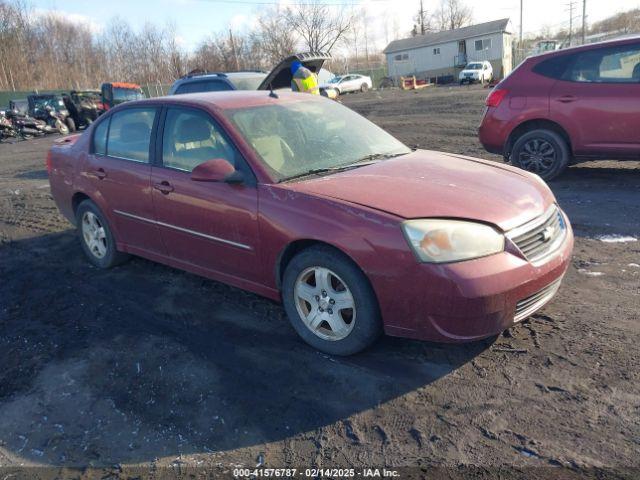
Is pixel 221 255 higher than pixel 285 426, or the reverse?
pixel 221 255

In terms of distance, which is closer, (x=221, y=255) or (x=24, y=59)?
(x=221, y=255)

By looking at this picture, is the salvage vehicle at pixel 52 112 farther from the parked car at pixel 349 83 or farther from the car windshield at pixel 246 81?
the parked car at pixel 349 83

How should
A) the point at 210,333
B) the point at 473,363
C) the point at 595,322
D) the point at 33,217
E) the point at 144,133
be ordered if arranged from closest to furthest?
1. the point at 473,363
2. the point at 595,322
3. the point at 210,333
4. the point at 144,133
5. the point at 33,217

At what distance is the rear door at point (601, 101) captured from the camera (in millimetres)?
6551

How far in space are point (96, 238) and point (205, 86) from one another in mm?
5447

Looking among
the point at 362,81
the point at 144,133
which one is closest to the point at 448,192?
the point at 144,133

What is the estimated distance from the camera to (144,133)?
179 inches

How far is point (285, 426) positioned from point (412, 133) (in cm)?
1143

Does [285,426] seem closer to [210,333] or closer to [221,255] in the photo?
[210,333]

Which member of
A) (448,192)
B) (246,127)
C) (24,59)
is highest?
(24,59)

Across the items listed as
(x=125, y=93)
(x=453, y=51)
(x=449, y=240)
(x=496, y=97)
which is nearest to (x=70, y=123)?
(x=125, y=93)

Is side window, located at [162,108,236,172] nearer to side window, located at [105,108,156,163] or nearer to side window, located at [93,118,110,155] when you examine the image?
side window, located at [105,108,156,163]

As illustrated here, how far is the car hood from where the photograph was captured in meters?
3.09

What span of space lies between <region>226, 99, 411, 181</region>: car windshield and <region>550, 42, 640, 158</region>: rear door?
11.9 feet
